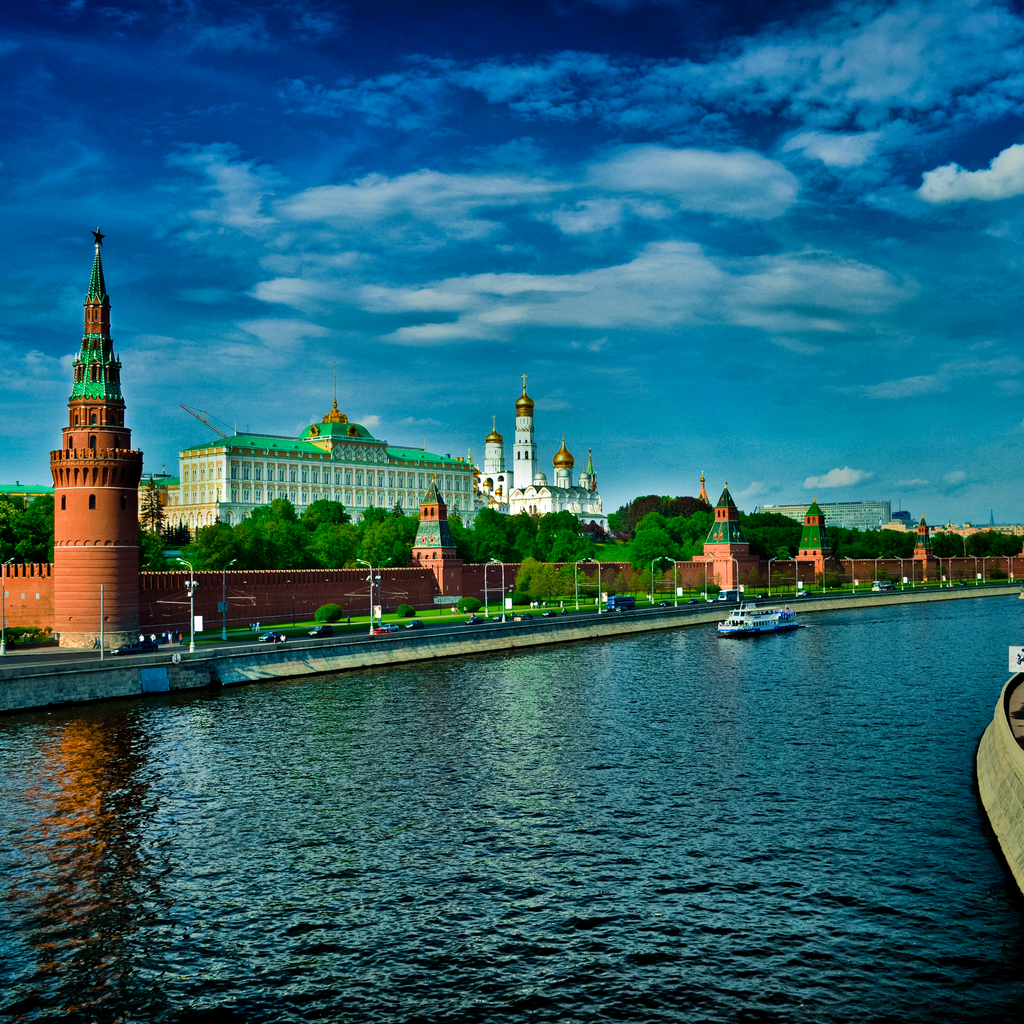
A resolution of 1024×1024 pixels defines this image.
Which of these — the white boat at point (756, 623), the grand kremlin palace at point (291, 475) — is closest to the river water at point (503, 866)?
the white boat at point (756, 623)

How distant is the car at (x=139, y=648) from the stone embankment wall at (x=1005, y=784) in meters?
45.3

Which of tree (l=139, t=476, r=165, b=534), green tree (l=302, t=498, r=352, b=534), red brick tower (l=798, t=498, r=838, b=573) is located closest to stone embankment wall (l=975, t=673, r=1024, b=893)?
green tree (l=302, t=498, r=352, b=534)

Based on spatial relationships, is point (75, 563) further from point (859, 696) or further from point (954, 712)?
point (954, 712)

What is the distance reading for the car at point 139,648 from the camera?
201ft

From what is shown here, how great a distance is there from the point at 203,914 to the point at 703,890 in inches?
446

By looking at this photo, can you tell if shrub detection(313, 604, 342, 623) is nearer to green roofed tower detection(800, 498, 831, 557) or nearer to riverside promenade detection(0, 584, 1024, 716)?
riverside promenade detection(0, 584, 1024, 716)

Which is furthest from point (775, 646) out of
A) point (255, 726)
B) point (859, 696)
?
point (255, 726)

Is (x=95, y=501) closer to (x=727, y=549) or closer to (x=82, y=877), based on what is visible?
(x=82, y=877)

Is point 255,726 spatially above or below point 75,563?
below

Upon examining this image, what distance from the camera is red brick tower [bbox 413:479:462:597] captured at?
107 metres

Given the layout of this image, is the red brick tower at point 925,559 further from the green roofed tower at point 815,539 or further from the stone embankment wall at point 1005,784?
the stone embankment wall at point 1005,784

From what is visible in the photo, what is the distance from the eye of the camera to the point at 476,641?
72.7m

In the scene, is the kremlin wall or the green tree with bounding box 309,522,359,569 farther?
the green tree with bounding box 309,522,359,569

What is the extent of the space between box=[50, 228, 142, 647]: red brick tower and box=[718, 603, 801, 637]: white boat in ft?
153
